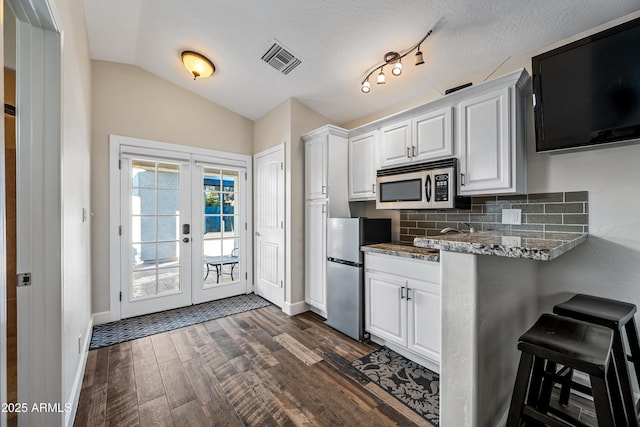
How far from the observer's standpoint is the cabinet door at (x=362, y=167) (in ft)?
9.41

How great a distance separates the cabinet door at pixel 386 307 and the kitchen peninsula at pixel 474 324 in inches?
32.1

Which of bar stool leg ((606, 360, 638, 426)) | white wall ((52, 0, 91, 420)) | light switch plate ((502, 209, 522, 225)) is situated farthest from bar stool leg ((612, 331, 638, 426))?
white wall ((52, 0, 91, 420))

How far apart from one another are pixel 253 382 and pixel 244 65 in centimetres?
296

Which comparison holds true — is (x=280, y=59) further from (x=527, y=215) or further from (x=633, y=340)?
(x=633, y=340)

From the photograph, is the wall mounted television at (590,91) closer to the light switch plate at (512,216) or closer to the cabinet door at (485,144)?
the cabinet door at (485,144)

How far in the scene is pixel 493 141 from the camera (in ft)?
6.56

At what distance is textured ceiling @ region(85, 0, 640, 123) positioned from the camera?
6.04 feet

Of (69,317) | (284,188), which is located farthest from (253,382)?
(284,188)

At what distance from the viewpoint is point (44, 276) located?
A: 129 cm

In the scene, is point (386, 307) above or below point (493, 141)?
below

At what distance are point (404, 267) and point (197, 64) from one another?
115 inches

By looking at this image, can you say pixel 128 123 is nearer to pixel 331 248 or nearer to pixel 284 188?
pixel 284 188

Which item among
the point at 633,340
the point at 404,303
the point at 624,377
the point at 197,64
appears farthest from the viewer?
the point at 197,64

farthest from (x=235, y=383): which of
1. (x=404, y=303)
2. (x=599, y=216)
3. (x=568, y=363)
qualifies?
(x=599, y=216)
